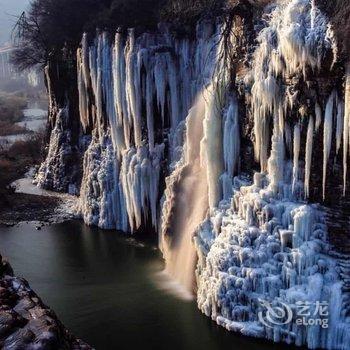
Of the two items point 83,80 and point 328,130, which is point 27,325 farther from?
point 83,80

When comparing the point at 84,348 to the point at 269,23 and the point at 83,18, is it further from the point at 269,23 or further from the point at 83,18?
the point at 83,18

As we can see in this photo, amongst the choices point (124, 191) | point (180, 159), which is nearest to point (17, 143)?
point (124, 191)

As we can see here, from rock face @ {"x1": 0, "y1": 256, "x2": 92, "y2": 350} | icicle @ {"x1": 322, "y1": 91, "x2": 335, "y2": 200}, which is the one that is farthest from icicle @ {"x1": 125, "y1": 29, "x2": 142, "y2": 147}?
rock face @ {"x1": 0, "y1": 256, "x2": 92, "y2": 350}

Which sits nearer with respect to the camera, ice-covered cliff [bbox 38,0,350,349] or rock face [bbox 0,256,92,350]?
rock face [bbox 0,256,92,350]

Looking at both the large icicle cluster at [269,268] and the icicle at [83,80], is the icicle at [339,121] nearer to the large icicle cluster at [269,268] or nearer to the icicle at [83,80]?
the large icicle cluster at [269,268]

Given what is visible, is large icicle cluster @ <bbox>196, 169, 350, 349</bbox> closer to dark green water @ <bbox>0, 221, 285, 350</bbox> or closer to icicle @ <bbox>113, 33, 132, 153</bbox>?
dark green water @ <bbox>0, 221, 285, 350</bbox>

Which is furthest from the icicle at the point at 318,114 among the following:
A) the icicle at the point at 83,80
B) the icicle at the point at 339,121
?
the icicle at the point at 83,80
